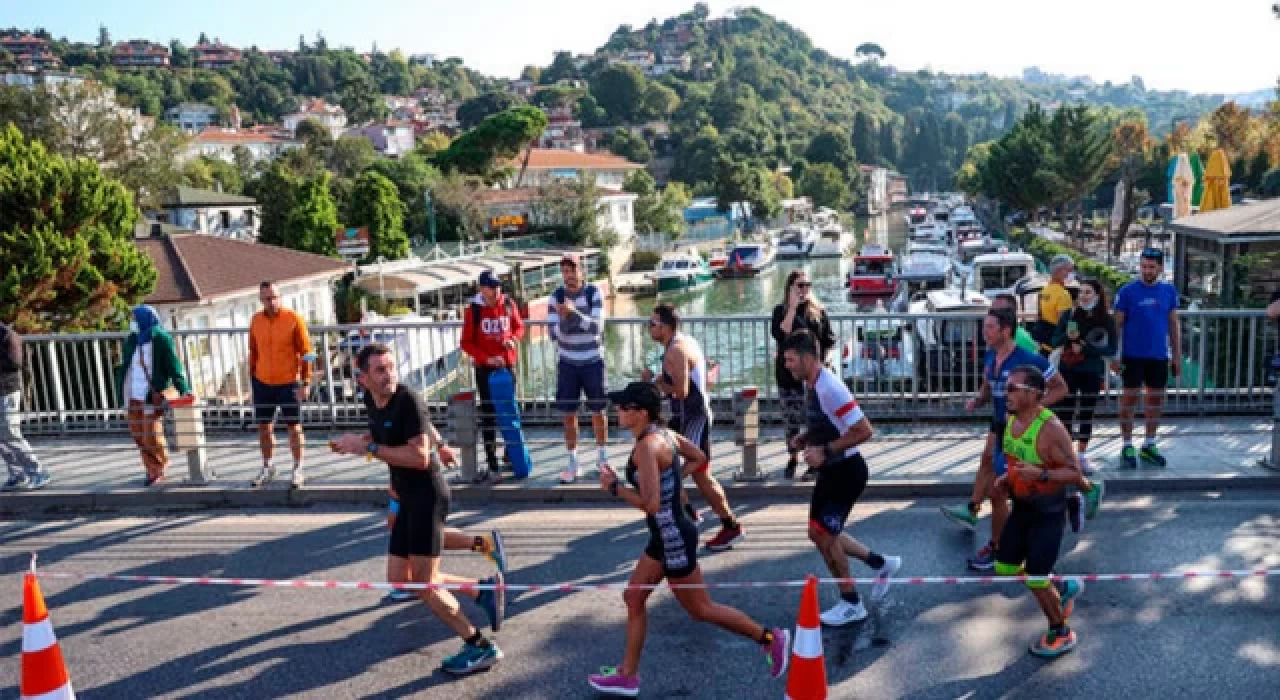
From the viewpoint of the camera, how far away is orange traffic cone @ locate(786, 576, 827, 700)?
5020mm

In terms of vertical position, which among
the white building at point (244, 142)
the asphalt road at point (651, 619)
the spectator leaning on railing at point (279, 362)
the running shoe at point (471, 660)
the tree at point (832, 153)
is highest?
the white building at point (244, 142)

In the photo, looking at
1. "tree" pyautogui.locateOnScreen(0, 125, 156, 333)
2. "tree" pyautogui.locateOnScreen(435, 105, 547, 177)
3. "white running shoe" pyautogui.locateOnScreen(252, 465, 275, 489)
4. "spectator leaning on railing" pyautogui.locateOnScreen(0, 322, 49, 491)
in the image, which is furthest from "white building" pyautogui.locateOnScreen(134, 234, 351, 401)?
"tree" pyautogui.locateOnScreen(435, 105, 547, 177)

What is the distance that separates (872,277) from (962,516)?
39618 mm

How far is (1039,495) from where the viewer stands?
5.59 meters

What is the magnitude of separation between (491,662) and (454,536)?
3.15 feet

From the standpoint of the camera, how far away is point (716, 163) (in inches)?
3831

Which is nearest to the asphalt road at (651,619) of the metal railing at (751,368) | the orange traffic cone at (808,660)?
the orange traffic cone at (808,660)

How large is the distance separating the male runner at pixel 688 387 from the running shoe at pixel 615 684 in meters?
2.26

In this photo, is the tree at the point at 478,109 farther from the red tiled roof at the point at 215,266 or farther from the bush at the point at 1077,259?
the red tiled roof at the point at 215,266

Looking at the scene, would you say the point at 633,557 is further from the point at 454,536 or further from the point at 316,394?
the point at 316,394

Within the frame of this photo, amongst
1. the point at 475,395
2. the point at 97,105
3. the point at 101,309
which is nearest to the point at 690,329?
the point at 475,395

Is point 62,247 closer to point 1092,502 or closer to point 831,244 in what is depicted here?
point 1092,502

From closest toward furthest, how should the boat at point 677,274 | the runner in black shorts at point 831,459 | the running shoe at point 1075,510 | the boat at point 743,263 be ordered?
the runner in black shorts at point 831,459, the running shoe at point 1075,510, the boat at point 677,274, the boat at point 743,263

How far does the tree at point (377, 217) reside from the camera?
48.9m
